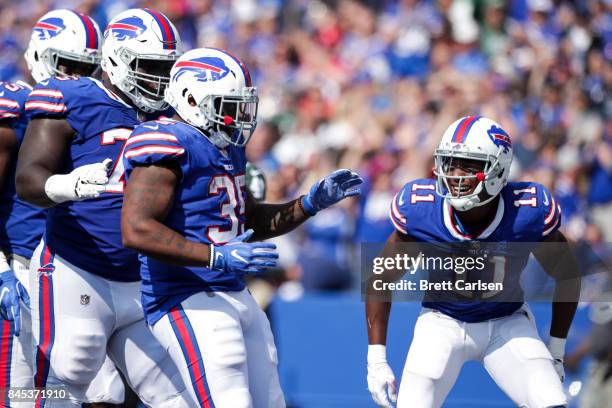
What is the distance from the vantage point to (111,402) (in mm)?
4672

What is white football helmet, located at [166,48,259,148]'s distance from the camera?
3.97m

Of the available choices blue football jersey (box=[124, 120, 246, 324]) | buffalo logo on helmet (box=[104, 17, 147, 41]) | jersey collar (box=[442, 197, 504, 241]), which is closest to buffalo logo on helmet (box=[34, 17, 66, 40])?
buffalo logo on helmet (box=[104, 17, 147, 41])

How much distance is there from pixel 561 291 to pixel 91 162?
2149 mm

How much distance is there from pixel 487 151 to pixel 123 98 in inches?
63.3

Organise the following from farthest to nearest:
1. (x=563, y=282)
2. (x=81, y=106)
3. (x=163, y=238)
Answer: (x=563, y=282) → (x=81, y=106) → (x=163, y=238)

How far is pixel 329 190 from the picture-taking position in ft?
14.6

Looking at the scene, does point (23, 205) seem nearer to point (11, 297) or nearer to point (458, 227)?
point (11, 297)

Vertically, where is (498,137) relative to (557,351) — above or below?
above

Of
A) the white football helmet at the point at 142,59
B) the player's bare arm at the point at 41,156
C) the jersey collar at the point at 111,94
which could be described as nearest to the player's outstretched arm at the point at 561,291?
the white football helmet at the point at 142,59

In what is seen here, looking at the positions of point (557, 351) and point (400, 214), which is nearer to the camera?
point (400, 214)

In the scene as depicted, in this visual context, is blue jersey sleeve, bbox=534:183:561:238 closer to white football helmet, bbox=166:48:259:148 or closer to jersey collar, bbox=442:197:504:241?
jersey collar, bbox=442:197:504:241

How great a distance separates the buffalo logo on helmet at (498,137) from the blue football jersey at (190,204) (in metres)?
1.18

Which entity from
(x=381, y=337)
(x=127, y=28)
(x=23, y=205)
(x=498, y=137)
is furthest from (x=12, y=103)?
(x=498, y=137)

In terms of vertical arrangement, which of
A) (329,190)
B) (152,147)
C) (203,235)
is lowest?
(203,235)
